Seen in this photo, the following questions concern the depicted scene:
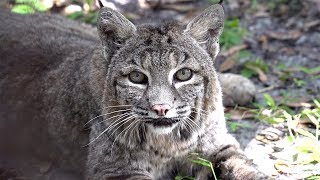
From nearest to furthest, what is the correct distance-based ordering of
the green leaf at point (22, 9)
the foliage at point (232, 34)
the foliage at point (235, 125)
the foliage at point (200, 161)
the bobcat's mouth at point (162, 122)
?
the bobcat's mouth at point (162, 122), the foliage at point (200, 161), the foliage at point (235, 125), the green leaf at point (22, 9), the foliage at point (232, 34)

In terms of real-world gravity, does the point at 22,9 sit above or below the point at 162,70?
above

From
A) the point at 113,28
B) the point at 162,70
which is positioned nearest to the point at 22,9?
the point at 113,28

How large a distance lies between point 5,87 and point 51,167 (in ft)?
3.36

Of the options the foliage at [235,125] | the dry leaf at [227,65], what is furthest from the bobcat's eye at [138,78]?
the dry leaf at [227,65]

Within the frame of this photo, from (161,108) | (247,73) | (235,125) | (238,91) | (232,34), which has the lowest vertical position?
(235,125)

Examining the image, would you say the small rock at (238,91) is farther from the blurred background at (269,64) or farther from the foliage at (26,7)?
the foliage at (26,7)

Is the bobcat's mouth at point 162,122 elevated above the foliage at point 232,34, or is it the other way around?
the foliage at point 232,34

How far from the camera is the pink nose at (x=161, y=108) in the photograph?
497 centimetres

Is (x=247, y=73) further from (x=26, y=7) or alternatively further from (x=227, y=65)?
(x=26, y=7)

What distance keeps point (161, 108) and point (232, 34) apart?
14.5 feet

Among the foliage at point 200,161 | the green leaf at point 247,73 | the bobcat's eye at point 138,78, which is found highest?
the green leaf at point 247,73

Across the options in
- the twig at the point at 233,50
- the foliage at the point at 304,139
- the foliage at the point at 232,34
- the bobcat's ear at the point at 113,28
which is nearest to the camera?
the bobcat's ear at the point at 113,28

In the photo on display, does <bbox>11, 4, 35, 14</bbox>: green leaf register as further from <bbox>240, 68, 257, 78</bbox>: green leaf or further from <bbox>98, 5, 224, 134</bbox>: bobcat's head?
<bbox>240, 68, 257, 78</bbox>: green leaf

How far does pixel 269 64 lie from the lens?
877 cm
